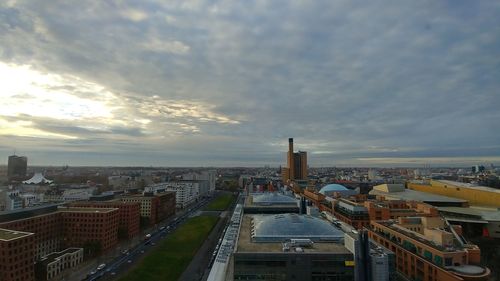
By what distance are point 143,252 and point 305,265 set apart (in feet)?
137

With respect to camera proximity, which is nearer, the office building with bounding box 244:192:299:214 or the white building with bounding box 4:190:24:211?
the office building with bounding box 244:192:299:214

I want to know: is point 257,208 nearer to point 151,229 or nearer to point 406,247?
point 151,229

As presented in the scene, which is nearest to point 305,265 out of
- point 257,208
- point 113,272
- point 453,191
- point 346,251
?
point 346,251

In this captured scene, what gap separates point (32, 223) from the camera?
6756 cm

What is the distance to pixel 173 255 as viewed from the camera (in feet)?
227

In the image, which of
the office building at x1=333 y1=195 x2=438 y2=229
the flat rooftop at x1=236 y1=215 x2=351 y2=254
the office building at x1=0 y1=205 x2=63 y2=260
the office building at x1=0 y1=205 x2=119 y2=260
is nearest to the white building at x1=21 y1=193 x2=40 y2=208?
the office building at x1=0 y1=205 x2=119 y2=260

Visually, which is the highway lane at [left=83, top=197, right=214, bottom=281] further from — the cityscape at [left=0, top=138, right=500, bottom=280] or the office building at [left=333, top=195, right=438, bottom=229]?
the office building at [left=333, top=195, right=438, bottom=229]

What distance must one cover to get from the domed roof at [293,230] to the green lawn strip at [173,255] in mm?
16637

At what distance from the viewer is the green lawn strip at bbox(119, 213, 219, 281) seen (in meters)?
57.3

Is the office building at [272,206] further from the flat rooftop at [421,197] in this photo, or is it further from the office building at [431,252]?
the flat rooftop at [421,197]

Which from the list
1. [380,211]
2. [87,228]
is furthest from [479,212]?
[87,228]

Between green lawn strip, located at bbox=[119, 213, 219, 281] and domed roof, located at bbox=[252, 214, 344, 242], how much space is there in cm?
1664

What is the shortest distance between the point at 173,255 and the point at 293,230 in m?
27.9

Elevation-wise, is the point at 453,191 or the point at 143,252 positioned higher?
the point at 453,191
